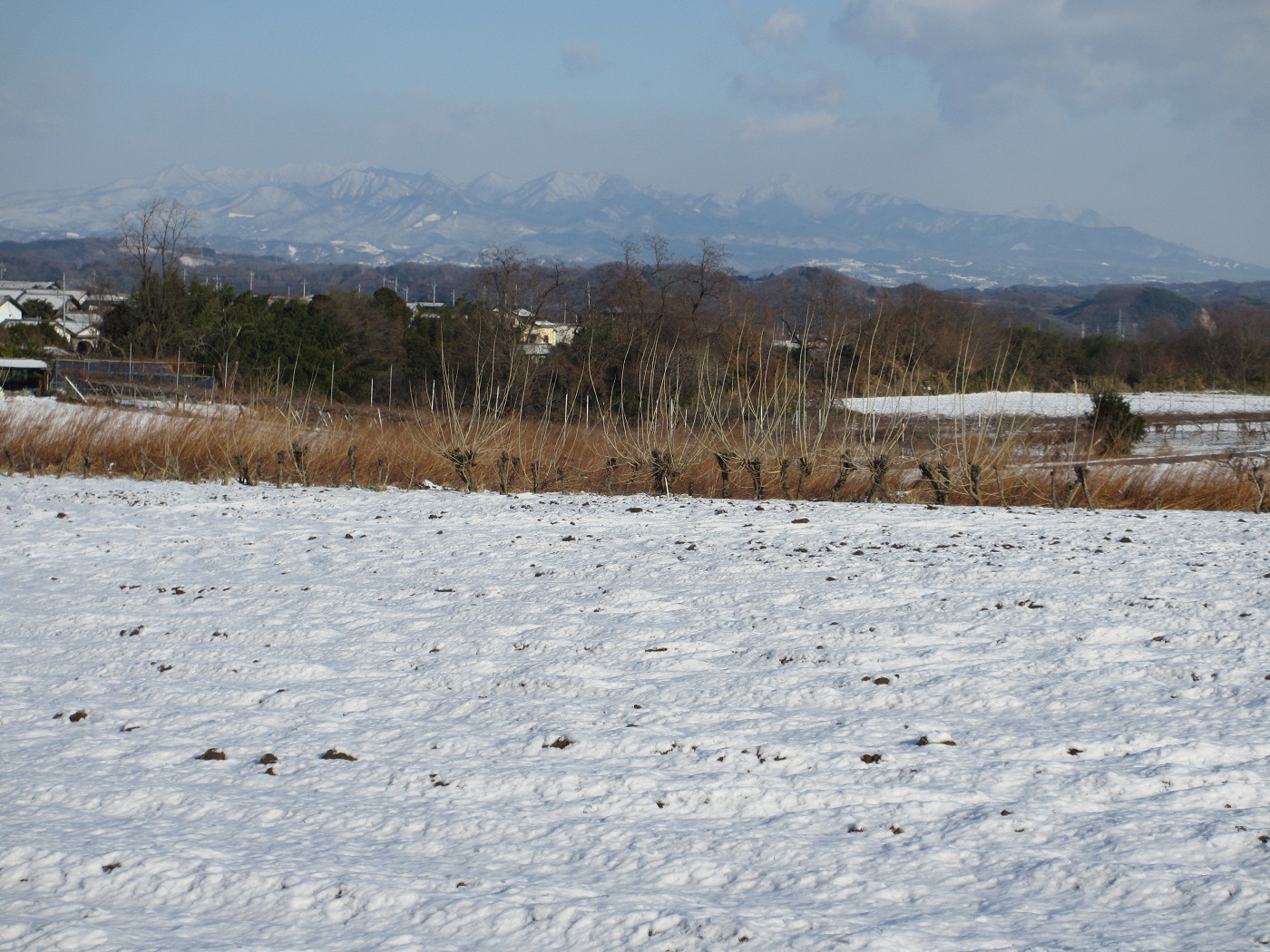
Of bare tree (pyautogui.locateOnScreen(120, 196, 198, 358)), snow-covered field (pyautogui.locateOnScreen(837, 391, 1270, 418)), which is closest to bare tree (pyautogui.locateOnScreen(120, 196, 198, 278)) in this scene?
bare tree (pyautogui.locateOnScreen(120, 196, 198, 358))

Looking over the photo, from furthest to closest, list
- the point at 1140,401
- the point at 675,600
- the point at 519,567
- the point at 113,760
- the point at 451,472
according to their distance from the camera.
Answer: the point at 1140,401
the point at 451,472
the point at 519,567
the point at 675,600
the point at 113,760

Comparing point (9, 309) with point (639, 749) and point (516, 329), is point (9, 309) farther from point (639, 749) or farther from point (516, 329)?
point (639, 749)

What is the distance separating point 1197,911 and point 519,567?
4.18 m

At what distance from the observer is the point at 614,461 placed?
11383 millimetres

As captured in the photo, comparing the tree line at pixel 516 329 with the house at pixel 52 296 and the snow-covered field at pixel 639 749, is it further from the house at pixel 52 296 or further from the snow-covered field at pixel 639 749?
the house at pixel 52 296

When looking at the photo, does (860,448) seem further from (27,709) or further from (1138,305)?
(1138,305)

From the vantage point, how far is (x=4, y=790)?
119 inches

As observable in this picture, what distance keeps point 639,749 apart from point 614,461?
8.05m

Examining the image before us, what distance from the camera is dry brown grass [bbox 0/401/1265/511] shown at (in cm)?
1035

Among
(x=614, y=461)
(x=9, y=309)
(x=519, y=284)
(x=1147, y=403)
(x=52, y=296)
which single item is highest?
(x=52, y=296)

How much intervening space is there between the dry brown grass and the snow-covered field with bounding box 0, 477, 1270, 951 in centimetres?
391

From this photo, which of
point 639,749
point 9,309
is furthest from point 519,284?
point 9,309

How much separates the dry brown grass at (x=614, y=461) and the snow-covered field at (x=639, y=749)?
3912 millimetres

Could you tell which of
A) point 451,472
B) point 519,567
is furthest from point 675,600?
point 451,472
